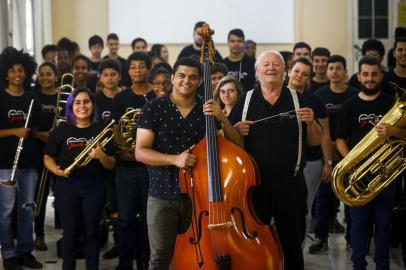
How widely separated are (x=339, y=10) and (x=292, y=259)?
790 centimetres

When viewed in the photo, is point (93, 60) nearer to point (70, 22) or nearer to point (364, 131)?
point (70, 22)

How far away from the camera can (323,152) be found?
5.28 metres

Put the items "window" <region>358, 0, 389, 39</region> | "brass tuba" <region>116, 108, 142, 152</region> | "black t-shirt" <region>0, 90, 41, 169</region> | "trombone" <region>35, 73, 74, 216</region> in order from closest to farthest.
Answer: "brass tuba" <region>116, 108, 142, 152</region> < "black t-shirt" <region>0, 90, 41, 169</region> < "trombone" <region>35, 73, 74, 216</region> < "window" <region>358, 0, 389, 39</region>

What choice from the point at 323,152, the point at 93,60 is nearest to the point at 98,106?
the point at 323,152

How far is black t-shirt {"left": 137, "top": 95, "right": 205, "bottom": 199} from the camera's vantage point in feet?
13.0

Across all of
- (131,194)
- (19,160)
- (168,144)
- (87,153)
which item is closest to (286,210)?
(168,144)

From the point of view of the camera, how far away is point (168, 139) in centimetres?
396

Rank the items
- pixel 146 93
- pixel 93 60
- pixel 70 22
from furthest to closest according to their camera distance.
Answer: pixel 70 22 < pixel 93 60 < pixel 146 93

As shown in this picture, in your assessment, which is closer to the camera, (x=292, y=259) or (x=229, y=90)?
(x=292, y=259)

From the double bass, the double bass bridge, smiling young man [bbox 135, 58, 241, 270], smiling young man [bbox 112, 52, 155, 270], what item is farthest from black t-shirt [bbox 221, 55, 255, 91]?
the double bass bridge

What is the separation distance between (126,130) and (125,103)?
0.26 meters

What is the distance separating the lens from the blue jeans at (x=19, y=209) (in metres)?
5.33

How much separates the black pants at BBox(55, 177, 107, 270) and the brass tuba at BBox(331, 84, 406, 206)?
1.62 m

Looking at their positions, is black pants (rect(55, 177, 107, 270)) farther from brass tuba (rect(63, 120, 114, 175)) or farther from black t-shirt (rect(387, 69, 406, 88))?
black t-shirt (rect(387, 69, 406, 88))
